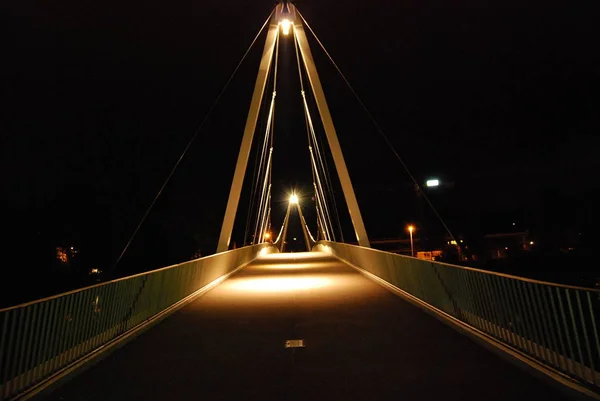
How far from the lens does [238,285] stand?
1994 centimetres

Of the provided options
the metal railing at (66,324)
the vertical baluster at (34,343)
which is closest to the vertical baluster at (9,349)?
the metal railing at (66,324)

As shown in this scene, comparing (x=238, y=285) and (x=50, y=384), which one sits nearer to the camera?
(x=50, y=384)

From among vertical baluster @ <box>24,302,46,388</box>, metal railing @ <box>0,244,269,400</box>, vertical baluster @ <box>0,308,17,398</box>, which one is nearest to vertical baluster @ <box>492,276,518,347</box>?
metal railing @ <box>0,244,269,400</box>

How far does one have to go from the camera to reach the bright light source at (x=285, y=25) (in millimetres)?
27062

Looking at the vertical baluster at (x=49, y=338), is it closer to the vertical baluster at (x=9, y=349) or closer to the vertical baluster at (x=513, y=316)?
the vertical baluster at (x=9, y=349)

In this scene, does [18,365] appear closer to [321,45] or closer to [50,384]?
[50,384]

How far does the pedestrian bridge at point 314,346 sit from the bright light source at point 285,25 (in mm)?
17102

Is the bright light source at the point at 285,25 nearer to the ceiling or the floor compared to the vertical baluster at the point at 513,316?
nearer to the ceiling

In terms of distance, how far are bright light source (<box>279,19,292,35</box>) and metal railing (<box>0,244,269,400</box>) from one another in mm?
17287

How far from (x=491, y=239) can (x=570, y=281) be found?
55.2 meters

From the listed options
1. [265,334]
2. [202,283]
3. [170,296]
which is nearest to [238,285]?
[202,283]

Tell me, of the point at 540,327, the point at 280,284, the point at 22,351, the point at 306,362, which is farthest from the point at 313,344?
the point at 280,284

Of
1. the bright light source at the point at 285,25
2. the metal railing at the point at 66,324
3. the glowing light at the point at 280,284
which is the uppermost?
the bright light source at the point at 285,25

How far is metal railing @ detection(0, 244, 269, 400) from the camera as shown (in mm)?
6176
